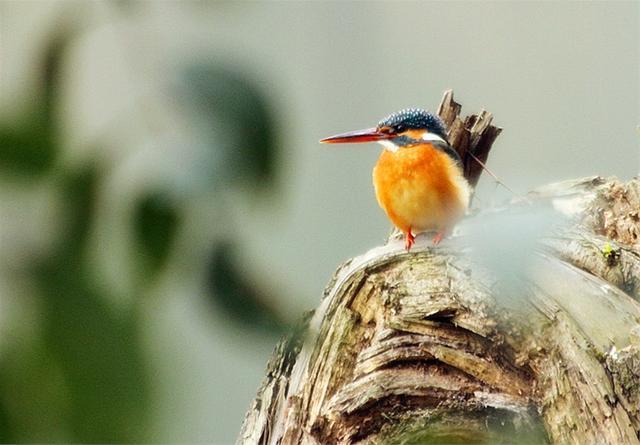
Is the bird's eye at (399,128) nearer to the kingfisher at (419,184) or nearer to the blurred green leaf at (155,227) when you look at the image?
the kingfisher at (419,184)

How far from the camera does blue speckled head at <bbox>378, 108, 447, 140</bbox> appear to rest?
1.35 metres

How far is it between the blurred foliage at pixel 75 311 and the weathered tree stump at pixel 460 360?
962 mm

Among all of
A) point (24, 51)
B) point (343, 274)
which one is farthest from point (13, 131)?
point (343, 274)

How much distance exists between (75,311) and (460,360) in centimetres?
110

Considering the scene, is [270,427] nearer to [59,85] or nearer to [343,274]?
[343,274]

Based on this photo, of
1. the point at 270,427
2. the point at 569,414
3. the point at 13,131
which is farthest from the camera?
the point at 270,427

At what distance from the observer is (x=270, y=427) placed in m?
1.21

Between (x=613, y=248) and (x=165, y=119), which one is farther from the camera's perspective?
(x=613, y=248)

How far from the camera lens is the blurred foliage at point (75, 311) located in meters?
0.11

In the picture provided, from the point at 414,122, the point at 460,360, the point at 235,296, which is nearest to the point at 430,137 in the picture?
the point at 414,122

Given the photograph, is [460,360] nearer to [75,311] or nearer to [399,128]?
[399,128]

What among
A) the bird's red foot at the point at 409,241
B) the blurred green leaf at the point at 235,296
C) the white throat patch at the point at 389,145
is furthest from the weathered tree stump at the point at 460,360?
the blurred green leaf at the point at 235,296

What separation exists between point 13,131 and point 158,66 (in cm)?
3

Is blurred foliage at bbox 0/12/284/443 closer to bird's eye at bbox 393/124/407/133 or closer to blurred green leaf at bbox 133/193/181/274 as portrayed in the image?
blurred green leaf at bbox 133/193/181/274
